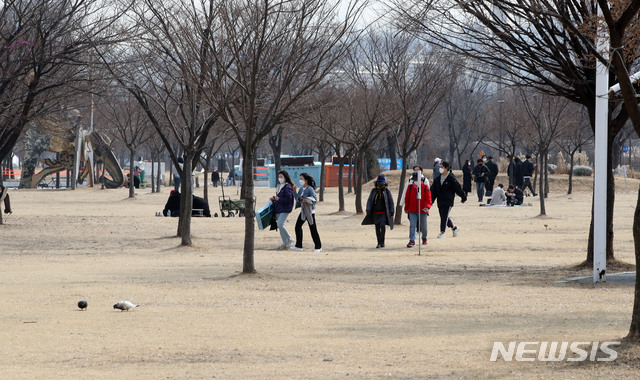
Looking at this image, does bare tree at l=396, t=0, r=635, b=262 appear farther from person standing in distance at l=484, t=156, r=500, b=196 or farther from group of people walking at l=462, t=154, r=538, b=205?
person standing in distance at l=484, t=156, r=500, b=196

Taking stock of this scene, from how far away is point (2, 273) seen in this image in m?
13.7

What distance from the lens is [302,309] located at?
31.8 feet

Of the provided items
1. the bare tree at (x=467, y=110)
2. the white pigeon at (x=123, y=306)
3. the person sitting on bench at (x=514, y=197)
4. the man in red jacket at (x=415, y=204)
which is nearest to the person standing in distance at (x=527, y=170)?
the person sitting on bench at (x=514, y=197)

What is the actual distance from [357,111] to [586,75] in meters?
21.7

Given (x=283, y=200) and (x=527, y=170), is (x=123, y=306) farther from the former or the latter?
(x=527, y=170)

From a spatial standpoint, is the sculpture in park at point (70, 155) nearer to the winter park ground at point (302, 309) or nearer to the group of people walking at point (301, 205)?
the winter park ground at point (302, 309)

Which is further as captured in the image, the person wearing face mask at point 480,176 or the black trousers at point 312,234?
the person wearing face mask at point 480,176

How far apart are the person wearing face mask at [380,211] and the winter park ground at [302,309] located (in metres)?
0.43

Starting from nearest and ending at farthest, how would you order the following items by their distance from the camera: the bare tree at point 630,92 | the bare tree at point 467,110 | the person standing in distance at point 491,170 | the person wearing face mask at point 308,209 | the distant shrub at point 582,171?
the bare tree at point 630,92 → the person wearing face mask at point 308,209 → the person standing in distance at point 491,170 → the distant shrub at point 582,171 → the bare tree at point 467,110

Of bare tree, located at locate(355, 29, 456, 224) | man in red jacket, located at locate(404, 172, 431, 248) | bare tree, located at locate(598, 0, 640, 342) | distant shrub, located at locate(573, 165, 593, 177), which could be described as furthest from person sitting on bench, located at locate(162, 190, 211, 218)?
distant shrub, located at locate(573, 165, 593, 177)

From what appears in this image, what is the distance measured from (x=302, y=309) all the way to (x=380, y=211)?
29.4ft

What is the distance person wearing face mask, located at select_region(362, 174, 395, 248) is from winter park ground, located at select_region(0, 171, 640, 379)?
0.43 meters

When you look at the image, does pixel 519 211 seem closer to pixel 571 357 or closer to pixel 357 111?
pixel 357 111

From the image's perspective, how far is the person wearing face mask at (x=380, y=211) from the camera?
18484 millimetres
